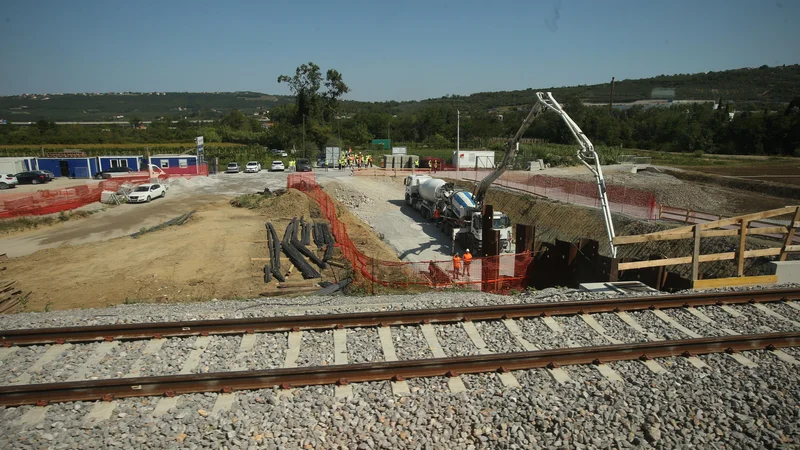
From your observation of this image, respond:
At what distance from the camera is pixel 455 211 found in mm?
24234

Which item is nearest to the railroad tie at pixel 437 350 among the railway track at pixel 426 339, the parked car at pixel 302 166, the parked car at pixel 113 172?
the railway track at pixel 426 339

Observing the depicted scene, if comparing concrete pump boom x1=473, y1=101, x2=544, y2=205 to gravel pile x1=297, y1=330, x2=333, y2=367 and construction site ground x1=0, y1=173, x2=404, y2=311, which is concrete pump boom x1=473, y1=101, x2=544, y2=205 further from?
gravel pile x1=297, y1=330, x2=333, y2=367

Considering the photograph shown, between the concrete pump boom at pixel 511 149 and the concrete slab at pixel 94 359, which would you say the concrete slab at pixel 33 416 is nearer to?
the concrete slab at pixel 94 359

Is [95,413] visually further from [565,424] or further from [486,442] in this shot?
[565,424]

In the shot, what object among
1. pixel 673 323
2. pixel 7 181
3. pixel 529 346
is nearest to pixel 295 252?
pixel 529 346

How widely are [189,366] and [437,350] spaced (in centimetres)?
408

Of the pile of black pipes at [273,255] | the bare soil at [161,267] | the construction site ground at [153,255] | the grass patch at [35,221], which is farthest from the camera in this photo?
the grass patch at [35,221]

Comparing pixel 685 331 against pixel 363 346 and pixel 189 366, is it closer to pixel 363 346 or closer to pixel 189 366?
pixel 363 346

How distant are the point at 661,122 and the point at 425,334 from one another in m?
91.2

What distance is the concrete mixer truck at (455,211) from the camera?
21328 mm

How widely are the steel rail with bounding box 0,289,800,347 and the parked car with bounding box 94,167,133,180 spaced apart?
43.1m

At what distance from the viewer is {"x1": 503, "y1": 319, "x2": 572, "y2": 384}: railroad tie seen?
708 cm

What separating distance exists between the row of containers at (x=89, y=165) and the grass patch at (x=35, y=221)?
814 inches

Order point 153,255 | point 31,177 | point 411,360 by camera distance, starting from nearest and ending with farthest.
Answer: point 411,360 → point 153,255 → point 31,177
